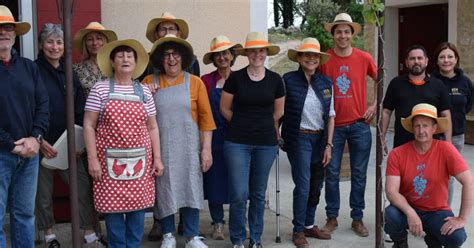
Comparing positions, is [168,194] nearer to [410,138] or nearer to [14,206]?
[14,206]

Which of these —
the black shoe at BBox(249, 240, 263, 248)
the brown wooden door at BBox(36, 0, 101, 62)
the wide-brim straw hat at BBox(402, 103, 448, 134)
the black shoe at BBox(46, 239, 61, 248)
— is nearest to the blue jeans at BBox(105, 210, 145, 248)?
the black shoe at BBox(46, 239, 61, 248)

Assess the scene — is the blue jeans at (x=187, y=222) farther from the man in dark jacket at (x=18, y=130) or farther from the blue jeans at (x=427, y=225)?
the blue jeans at (x=427, y=225)

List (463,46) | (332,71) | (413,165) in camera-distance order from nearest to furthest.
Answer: (413,165) → (332,71) → (463,46)

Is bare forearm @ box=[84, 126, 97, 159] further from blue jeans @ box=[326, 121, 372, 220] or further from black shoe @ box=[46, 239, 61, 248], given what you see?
blue jeans @ box=[326, 121, 372, 220]

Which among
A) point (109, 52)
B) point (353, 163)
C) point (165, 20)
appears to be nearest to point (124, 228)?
point (109, 52)

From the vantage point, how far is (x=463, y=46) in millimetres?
10445

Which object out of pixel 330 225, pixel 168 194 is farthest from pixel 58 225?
pixel 330 225

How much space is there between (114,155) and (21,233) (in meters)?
0.78

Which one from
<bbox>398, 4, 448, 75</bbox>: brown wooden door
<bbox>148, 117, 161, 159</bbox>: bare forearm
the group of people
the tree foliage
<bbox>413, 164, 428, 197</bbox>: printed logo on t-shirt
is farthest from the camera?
the tree foliage

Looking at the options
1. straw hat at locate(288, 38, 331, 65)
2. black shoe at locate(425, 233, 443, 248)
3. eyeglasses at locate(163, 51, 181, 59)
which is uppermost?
straw hat at locate(288, 38, 331, 65)

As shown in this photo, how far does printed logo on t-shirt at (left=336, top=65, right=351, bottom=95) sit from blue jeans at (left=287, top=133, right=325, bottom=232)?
0.45m

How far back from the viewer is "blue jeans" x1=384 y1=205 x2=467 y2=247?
4469 mm

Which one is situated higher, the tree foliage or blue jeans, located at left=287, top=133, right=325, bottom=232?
the tree foliage

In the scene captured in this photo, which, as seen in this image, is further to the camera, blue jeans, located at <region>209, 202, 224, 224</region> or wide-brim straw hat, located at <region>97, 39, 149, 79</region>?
blue jeans, located at <region>209, 202, 224, 224</region>
